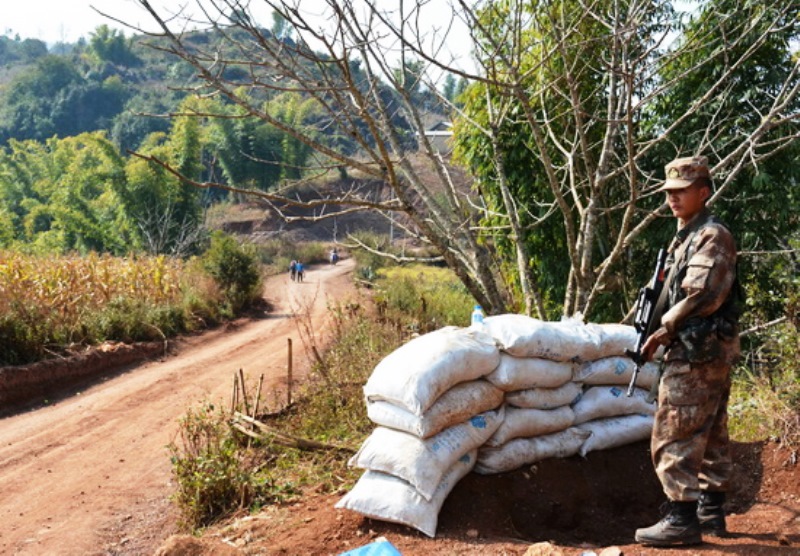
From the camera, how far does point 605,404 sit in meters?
4.63

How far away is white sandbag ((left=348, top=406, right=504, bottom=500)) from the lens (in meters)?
3.59

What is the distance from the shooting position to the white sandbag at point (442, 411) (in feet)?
12.2

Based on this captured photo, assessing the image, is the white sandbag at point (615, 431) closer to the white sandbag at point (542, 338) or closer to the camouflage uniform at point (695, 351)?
the white sandbag at point (542, 338)

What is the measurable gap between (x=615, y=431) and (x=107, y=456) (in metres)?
4.50

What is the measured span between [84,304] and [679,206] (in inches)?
401

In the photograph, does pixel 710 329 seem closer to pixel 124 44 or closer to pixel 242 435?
pixel 242 435

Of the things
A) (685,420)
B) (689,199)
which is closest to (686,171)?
(689,199)

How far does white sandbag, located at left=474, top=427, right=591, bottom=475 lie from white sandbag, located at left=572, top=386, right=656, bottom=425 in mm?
125

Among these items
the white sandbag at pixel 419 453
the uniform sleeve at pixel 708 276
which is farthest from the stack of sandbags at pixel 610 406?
the uniform sleeve at pixel 708 276

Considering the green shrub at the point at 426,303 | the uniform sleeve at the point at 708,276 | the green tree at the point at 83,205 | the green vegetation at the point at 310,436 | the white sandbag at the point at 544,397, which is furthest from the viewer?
the green tree at the point at 83,205

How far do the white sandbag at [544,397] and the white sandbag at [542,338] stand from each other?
0.20 metres

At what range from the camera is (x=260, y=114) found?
4363mm

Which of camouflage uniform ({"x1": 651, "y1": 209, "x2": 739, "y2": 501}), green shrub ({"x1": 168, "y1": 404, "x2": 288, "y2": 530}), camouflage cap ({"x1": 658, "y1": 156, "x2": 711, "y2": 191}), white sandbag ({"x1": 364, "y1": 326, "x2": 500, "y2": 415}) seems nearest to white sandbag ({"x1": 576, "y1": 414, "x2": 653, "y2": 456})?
white sandbag ({"x1": 364, "y1": 326, "x2": 500, "y2": 415})

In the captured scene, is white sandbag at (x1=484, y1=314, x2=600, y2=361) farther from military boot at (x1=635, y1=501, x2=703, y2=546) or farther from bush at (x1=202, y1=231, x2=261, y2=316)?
bush at (x1=202, y1=231, x2=261, y2=316)
